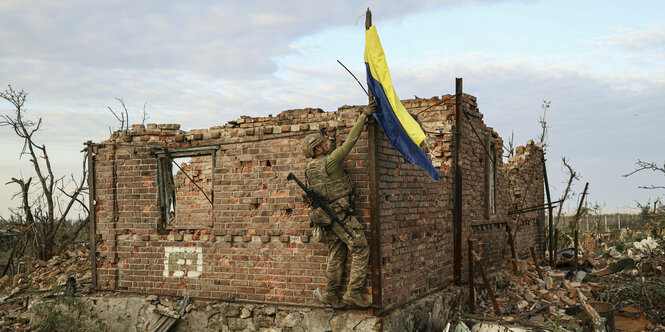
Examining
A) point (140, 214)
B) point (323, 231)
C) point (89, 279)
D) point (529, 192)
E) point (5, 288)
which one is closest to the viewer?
point (323, 231)

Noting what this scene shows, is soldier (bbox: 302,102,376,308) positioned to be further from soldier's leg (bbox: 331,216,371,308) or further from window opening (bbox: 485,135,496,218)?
window opening (bbox: 485,135,496,218)

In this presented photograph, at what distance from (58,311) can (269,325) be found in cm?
388

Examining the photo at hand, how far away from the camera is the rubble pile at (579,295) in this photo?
847 centimetres

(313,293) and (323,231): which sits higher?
(323,231)

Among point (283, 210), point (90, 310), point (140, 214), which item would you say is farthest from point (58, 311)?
point (283, 210)

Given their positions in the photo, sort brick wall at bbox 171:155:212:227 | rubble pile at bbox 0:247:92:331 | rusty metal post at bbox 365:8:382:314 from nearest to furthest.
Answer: rusty metal post at bbox 365:8:382:314 → rubble pile at bbox 0:247:92:331 → brick wall at bbox 171:155:212:227

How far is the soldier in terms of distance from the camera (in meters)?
6.47

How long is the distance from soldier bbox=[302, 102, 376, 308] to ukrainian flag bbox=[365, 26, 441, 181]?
0.16 metres

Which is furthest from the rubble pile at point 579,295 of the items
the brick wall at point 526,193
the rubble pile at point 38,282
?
the rubble pile at point 38,282

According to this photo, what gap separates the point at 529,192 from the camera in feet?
46.3

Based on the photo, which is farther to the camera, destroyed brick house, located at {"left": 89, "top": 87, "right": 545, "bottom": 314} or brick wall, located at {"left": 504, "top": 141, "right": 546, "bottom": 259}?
brick wall, located at {"left": 504, "top": 141, "right": 546, "bottom": 259}

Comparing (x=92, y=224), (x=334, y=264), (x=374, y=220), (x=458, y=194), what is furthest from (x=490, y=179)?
(x=92, y=224)

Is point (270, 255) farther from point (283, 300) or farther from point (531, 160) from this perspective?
point (531, 160)

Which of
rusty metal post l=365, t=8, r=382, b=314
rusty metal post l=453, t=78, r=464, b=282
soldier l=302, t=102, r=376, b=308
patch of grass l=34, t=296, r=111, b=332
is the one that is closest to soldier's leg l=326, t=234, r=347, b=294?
soldier l=302, t=102, r=376, b=308
